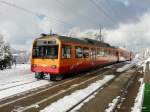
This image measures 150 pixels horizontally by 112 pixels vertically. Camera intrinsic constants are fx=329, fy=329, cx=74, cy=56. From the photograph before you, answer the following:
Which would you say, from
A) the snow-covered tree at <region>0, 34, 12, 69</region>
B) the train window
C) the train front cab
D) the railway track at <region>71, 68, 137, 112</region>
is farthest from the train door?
the railway track at <region>71, 68, 137, 112</region>

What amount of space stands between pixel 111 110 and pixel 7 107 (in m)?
3.60

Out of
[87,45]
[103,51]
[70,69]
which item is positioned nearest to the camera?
[70,69]

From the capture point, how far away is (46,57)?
2169 centimetres

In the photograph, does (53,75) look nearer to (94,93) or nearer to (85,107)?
(94,93)

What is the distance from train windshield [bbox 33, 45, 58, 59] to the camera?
21422 mm

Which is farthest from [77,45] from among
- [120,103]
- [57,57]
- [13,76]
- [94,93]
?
[120,103]

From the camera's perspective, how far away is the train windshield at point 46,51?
21.4 metres

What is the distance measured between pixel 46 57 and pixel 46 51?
17.1 inches

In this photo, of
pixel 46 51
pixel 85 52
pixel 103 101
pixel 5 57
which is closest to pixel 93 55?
pixel 85 52

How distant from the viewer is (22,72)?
82.1ft

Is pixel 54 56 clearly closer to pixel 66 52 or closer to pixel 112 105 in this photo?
pixel 66 52

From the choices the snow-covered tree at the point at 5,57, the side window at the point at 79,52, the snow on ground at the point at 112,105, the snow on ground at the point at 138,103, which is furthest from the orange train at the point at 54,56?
the snow-covered tree at the point at 5,57

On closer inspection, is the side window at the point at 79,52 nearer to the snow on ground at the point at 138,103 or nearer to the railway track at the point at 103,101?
the railway track at the point at 103,101

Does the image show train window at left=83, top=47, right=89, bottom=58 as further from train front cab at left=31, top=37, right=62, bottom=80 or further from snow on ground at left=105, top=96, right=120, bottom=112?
snow on ground at left=105, top=96, right=120, bottom=112
